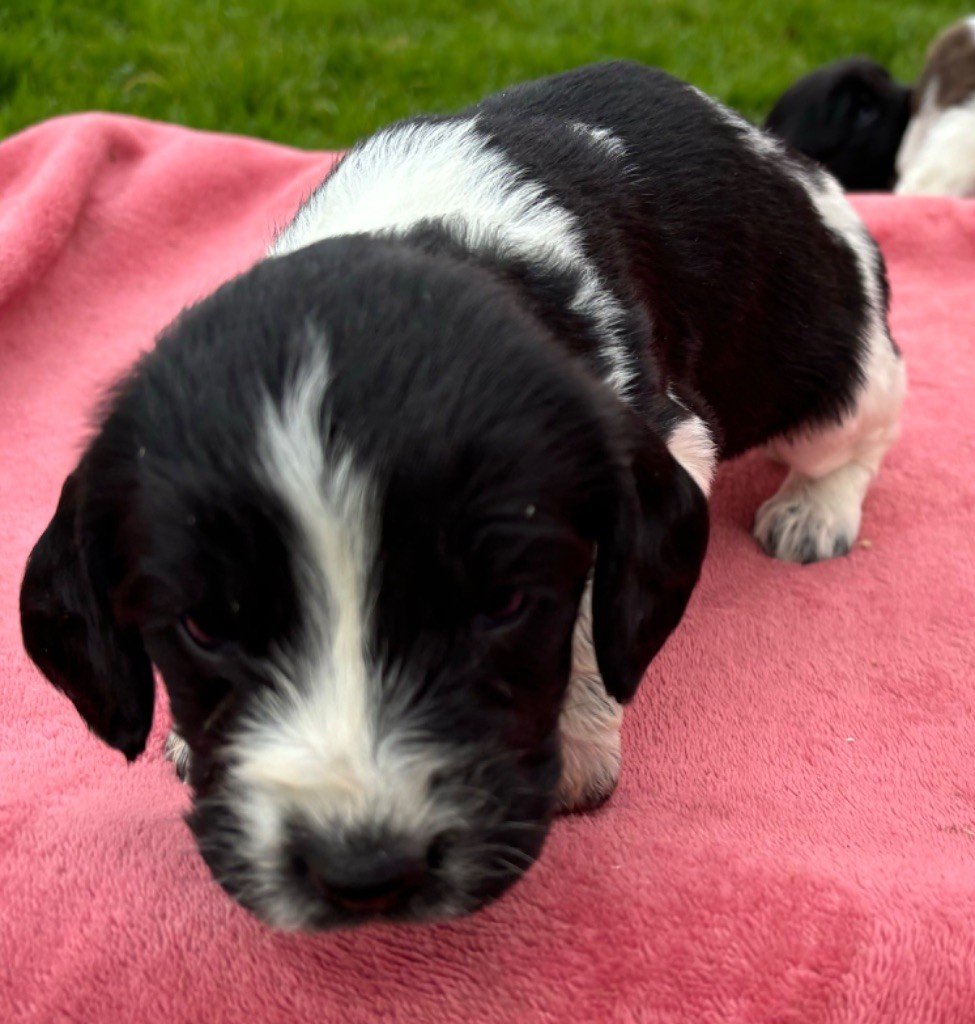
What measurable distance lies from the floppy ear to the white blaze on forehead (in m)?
0.49

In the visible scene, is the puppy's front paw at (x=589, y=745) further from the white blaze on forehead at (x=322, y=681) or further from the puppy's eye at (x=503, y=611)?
the white blaze on forehead at (x=322, y=681)

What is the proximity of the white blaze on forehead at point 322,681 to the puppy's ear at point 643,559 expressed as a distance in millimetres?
→ 561

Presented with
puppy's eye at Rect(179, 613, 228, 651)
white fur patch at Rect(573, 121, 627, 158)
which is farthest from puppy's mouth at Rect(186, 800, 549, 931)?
white fur patch at Rect(573, 121, 627, 158)

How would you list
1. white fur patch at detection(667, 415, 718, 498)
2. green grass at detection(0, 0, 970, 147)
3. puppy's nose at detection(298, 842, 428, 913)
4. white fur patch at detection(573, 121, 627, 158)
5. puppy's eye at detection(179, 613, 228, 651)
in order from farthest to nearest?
1. green grass at detection(0, 0, 970, 147)
2. white fur patch at detection(573, 121, 627, 158)
3. white fur patch at detection(667, 415, 718, 498)
4. puppy's eye at detection(179, 613, 228, 651)
5. puppy's nose at detection(298, 842, 428, 913)

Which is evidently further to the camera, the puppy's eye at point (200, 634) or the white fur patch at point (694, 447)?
the white fur patch at point (694, 447)

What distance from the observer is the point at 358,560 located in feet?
5.91

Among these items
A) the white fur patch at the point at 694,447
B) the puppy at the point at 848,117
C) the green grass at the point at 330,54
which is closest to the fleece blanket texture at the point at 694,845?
the white fur patch at the point at 694,447

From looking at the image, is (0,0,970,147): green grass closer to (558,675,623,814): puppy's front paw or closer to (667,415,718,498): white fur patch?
(667,415,718,498): white fur patch

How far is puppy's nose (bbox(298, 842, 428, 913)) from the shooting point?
1759mm

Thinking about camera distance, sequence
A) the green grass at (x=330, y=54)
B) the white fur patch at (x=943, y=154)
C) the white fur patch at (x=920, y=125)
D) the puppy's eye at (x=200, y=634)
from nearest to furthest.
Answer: the puppy's eye at (x=200, y=634) < the white fur patch at (x=943, y=154) < the white fur patch at (x=920, y=125) < the green grass at (x=330, y=54)

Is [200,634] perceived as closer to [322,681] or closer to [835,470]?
→ [322,681]

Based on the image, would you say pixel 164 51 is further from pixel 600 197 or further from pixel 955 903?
pixel 955 903

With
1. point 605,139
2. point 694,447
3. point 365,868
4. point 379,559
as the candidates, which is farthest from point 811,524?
point 365,868

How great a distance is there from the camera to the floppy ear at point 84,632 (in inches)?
86.4
